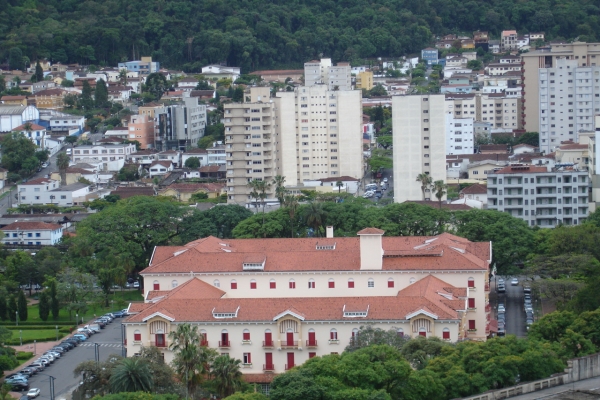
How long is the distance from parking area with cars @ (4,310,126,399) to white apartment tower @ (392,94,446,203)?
89.2 feet

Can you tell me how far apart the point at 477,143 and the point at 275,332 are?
2396 inches

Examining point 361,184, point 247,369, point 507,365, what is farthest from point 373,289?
point 361,184

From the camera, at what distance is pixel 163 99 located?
118 m

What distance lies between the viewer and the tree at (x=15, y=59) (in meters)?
134

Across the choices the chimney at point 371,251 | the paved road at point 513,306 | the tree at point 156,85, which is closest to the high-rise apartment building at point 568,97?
the paved road at point 513,306

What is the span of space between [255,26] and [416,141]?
70.3 meters

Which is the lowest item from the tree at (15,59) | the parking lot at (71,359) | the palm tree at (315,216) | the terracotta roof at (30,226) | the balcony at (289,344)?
the parking lot at (71,359)

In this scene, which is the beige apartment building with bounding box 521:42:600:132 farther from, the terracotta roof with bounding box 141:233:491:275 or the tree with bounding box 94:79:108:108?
the terracotta roof with bounding box 141:233:491:275

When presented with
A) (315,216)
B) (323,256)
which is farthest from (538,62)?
Result: (323,256)

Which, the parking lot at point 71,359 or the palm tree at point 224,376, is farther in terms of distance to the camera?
the parking lot at point 71,359

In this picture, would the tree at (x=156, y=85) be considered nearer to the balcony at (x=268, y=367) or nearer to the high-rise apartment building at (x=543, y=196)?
the high-rise apartment building at (x=543, y=196)

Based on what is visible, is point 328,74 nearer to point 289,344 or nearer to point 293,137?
point 293,137

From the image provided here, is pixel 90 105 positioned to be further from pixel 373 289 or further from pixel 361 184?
pixel 373 289

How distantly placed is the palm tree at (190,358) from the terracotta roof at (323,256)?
9.72 metres
